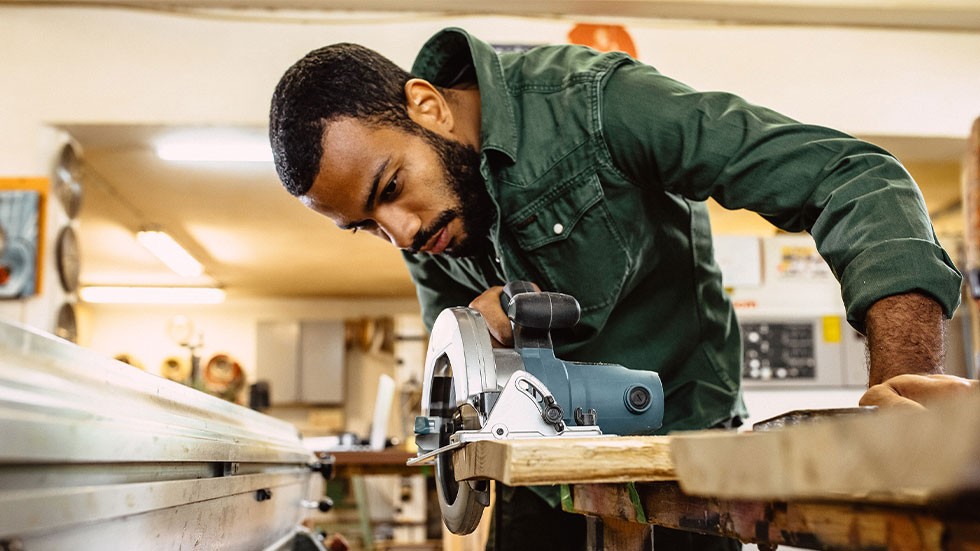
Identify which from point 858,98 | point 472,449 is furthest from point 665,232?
point 858,98

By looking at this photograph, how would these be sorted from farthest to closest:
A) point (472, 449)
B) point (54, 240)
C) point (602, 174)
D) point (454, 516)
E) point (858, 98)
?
point (858, 98)
point (54, 240)
point (602, 174)
point (454, 516)
point (472, 449)

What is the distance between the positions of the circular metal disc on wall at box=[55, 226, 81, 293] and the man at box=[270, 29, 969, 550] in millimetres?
2367

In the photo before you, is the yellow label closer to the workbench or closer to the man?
the man

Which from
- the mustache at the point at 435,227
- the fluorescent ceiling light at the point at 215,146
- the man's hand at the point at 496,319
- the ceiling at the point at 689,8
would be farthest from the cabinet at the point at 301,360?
the man's hand at the point at 496,319

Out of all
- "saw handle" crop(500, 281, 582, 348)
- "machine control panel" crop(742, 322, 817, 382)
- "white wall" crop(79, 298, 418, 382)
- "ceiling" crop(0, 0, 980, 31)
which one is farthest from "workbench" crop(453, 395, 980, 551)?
"white wall" crop(79, 298, 418, 382)

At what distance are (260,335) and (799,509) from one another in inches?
353

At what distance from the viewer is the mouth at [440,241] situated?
4.39 feet

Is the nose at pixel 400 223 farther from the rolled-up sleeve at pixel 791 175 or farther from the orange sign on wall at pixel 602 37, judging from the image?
the orange sign on wall at pixel 602 37

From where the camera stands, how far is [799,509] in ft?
1.67

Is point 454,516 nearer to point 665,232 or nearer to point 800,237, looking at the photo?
point 665,232

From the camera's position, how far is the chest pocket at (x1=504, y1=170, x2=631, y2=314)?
125 centimetres

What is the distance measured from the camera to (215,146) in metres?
3.80

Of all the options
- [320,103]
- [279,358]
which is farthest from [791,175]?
[279,358]

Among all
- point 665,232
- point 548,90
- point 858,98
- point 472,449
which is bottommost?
point 472,449
